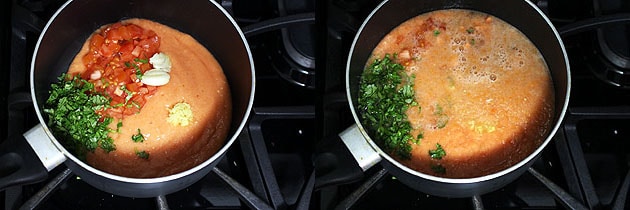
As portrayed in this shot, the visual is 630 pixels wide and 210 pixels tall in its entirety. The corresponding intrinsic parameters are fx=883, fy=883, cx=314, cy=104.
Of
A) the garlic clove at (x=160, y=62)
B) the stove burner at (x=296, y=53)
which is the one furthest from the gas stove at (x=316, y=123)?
the garlic clove at (x=160, y=62)

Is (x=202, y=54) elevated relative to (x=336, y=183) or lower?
Answer: elevated

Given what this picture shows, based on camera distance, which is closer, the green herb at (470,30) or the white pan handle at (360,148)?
the white pan handle at (360,148)

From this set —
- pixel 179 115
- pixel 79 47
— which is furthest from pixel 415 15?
pixel 79 47

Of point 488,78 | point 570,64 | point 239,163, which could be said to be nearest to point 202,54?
point 239,163

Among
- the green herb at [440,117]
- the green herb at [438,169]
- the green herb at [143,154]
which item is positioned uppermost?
the green herb at [440,117]

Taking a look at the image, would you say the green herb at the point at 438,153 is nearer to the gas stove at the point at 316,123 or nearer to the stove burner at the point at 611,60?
the gas stove at the point at 316,123

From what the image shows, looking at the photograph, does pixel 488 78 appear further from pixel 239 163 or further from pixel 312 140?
pixel 239 163

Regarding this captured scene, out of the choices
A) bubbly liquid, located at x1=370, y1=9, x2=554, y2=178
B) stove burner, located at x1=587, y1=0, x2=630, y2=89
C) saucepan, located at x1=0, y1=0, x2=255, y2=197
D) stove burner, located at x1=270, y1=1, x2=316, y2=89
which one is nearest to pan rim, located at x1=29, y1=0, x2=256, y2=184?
saucepan, located at x1=0, y1=0, x2=255, y2=197
